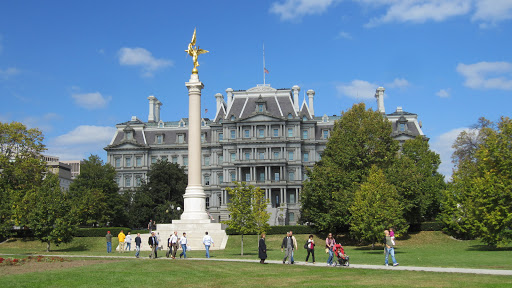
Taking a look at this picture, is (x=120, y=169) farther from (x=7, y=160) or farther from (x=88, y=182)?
(x=7, y=160)

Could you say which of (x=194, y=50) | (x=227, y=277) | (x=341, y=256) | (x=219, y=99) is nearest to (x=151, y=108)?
(x=219, y=99)

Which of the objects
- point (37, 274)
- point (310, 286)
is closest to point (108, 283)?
point (37, 274)

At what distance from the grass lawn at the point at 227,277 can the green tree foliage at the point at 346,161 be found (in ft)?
94.7

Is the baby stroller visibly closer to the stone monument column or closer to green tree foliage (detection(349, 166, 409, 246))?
green tree foliage (detection(349, 166, 409, 246))

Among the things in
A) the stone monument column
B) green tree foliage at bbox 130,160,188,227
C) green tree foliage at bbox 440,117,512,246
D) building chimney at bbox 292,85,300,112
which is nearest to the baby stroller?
green tree foliage at bbox 440,117,512,246

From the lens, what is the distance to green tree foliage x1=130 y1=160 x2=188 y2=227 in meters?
67.8

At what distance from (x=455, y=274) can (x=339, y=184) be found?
3116 centimetres

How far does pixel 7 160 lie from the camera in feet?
182

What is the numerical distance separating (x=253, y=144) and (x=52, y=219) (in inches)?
1901

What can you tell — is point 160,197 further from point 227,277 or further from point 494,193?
point 227,277

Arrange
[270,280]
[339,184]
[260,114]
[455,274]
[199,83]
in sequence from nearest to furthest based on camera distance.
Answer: [270,280]
[455,274]
[199,83]
[339,184]
[260,114]

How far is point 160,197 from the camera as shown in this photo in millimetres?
70688

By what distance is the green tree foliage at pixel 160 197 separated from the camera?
67812 mm

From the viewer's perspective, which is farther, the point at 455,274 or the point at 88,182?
the point at 88,182
